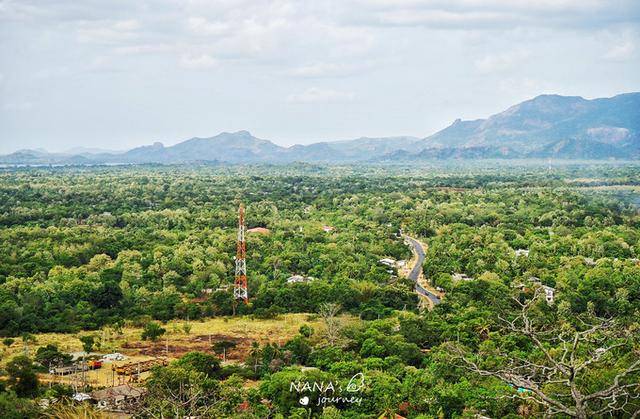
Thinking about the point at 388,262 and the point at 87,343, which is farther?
the point at 388,262

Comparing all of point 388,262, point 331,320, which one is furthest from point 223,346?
point 388,262

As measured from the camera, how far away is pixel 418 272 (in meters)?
36.6

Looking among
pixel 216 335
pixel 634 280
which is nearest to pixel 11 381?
pixel 216 335

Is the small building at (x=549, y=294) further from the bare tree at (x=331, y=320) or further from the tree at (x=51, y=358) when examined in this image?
the tree at (x=51, y=358)

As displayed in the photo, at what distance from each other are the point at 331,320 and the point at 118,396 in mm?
7867

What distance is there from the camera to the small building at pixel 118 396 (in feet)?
54.8

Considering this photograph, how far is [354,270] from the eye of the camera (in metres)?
33.2

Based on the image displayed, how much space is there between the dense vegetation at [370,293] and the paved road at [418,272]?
0.91 m

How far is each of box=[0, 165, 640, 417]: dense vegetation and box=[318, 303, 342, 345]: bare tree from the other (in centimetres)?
12

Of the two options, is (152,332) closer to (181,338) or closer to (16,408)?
(181,338)

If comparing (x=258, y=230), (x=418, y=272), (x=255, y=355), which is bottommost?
(x=418, y=272)

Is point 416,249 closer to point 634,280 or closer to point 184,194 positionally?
point 634,280

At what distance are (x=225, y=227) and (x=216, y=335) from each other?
77.4 feet

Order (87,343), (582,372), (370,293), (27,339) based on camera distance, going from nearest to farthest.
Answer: (582,372), (87,343), (27,339), (370,293)
